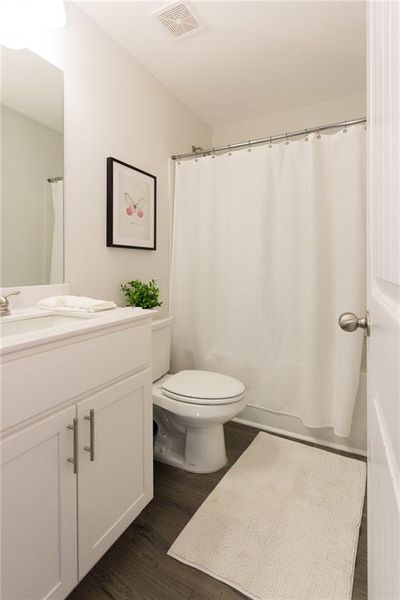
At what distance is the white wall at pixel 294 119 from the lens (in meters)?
2.21

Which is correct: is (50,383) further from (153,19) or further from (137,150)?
(153,19)

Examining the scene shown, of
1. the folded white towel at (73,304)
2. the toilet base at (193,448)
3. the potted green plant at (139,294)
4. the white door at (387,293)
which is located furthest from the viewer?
the potted green plant at (139,294)

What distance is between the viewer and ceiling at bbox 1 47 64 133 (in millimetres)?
1228

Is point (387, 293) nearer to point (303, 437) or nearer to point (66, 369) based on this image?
point (66, 369)

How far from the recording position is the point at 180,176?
2.22 meters

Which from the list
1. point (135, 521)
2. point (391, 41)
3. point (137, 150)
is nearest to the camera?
point (391, 41)

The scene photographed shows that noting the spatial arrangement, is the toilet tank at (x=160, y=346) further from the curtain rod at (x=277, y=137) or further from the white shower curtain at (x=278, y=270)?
the curtain rod at (x=277, y=137)

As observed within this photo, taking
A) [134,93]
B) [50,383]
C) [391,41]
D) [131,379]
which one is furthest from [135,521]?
[134,93]

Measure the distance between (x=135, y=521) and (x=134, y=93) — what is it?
223cm

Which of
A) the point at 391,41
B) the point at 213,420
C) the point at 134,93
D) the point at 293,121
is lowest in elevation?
the point at 213,420

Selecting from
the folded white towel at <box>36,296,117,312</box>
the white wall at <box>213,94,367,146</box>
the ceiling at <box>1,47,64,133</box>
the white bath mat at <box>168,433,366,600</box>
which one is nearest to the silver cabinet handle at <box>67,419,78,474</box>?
the folded white towel at <box>36,296,117,312</box>

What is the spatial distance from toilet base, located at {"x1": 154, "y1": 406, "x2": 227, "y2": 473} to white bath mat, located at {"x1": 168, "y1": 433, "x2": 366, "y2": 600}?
0.36 ft

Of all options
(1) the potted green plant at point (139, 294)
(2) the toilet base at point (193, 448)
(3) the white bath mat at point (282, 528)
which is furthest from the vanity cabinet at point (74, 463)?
(1) the potted green plant at point (139, 294)

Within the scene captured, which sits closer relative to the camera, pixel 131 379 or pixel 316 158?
pixel 131 379
